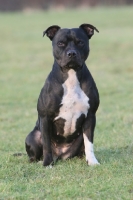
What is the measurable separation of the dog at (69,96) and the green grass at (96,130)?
13.8 inches

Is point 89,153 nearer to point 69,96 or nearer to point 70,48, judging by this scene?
point 69,96

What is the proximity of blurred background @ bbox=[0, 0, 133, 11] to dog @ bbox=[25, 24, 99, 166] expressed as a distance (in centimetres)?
4806

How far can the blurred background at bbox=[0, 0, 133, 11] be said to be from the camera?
181 ft

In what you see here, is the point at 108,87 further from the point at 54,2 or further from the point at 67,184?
the point at 54,2

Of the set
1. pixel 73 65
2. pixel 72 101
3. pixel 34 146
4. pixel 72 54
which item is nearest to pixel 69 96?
pixel 72 101

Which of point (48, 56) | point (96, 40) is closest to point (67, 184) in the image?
point (48, 56)

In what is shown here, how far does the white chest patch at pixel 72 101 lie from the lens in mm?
7328

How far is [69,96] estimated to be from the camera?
7340mm

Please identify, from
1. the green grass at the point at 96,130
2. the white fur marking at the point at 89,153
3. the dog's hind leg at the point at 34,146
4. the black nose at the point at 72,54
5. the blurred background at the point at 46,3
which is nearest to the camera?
the green grass at the point at 96,130

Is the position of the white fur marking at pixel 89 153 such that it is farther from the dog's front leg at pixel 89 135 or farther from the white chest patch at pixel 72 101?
the white chest patch at pixel 72 101

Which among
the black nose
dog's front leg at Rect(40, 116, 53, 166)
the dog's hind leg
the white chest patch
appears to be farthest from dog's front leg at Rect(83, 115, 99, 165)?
the black nose

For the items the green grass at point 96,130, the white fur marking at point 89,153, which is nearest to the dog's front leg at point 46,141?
the green grass at point 96,130

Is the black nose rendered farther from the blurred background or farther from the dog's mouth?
the blurred background

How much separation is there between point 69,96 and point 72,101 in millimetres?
76
